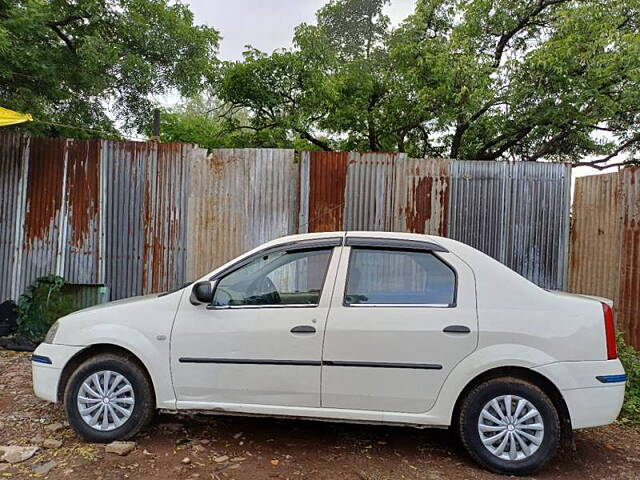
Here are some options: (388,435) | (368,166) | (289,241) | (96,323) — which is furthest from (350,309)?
(368,166)

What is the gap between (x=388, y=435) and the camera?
3.66 meters

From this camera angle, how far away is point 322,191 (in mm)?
6004

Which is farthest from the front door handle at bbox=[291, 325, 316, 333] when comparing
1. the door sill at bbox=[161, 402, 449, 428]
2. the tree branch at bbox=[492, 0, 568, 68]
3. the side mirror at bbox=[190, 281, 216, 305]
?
the tree branch at bbox=[492, 0, 568, 68]

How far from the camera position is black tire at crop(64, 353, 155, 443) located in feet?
10.9

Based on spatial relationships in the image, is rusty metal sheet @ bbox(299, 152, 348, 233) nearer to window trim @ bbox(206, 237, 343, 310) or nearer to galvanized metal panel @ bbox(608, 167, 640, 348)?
window trim @ bbox(206, 237, 343, 310)

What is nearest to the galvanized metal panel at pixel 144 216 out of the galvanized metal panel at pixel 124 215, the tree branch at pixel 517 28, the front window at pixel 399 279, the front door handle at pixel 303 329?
the galvanized metal panel at pixel 124 215

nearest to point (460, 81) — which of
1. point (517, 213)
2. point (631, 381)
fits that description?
point (517, 213)

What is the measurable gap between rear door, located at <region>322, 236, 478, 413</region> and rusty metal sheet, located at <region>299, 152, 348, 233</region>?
108 inches

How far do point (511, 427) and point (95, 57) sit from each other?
7.02m

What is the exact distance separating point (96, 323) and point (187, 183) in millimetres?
3027

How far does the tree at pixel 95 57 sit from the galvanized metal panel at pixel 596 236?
6.48 metres

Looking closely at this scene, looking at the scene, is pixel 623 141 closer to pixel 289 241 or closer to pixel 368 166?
pixel 368 166

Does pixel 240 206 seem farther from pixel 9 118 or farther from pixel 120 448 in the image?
pixel 120 448

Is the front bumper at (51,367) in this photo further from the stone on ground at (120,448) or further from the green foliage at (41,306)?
the green foliage at (41,306)
